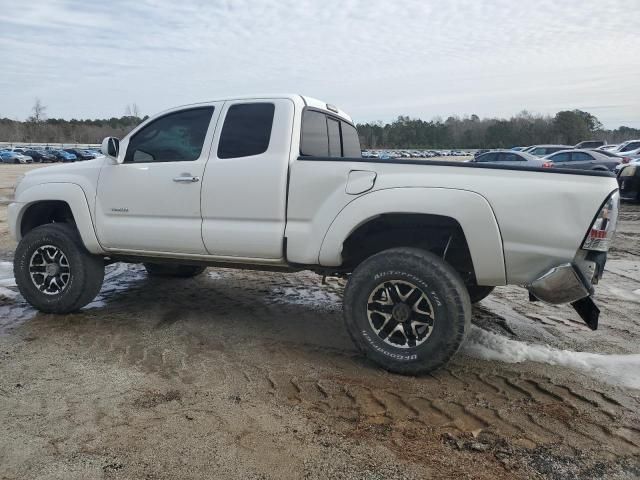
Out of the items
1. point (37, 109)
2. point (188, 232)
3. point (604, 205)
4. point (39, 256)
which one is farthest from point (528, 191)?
point (37, 109)

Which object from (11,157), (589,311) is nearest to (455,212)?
(589,311)

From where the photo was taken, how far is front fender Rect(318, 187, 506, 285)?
3.54m

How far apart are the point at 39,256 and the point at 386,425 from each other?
3.96 metres

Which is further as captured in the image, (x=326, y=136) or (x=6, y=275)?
(x=6, y=275)

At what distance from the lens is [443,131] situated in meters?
115

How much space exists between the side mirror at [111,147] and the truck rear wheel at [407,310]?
265cm

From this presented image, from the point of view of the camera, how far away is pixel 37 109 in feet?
379

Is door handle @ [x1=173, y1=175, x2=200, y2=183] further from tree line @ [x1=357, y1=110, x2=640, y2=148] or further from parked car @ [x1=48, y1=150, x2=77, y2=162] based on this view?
tree line @ [x1=357, y1=110, x2=640, y2=148]

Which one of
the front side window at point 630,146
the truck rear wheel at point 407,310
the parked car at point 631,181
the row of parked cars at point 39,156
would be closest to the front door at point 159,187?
the truck rear wheel at point 407,310

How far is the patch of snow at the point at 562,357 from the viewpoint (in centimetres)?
382

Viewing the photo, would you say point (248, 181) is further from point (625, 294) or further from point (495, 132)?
point (495, 132)

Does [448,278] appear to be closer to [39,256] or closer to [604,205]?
[604,205]

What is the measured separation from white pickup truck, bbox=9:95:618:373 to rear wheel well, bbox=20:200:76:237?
0.6 inches

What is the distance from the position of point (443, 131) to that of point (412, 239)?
117 m
